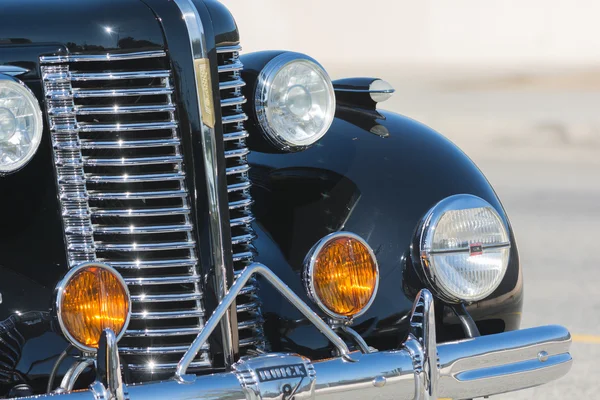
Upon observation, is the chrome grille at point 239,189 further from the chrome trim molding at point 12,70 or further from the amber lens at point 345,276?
the chrome trim molding at point 12,70

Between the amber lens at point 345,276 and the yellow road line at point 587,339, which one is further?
the yellow road line at point 587,339

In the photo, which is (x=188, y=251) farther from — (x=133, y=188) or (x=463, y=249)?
(x=463, y=249)

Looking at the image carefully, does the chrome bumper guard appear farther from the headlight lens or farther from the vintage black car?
the headlight lens

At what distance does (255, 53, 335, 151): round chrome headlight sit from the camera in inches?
125

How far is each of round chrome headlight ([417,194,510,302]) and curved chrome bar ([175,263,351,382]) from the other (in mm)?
438

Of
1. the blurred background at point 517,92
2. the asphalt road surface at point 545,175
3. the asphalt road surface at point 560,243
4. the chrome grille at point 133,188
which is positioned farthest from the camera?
the blurred background at point 517,92

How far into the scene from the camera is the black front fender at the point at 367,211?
3146 mm

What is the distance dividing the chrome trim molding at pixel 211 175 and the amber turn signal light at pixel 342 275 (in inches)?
10.0

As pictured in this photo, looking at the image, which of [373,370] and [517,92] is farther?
[517,92]

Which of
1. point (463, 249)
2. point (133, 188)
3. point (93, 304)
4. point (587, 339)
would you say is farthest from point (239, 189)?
point (587, 339)

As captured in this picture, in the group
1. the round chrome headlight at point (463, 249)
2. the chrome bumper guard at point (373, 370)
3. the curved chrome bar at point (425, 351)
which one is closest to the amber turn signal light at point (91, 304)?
the chrome bumper guard at point (373, 370)

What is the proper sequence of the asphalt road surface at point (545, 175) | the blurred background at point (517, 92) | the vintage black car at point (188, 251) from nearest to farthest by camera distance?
the vintage black car at point (188, 251), the asphalt road surface at point (545, 175), the blurred background at point (517, 92)

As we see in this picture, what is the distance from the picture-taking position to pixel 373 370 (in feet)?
8.86

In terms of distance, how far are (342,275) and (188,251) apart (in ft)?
1.46
